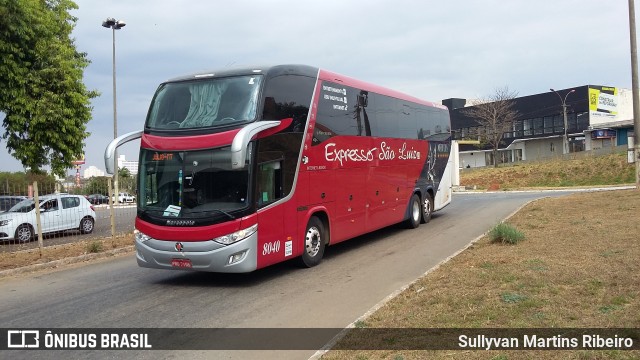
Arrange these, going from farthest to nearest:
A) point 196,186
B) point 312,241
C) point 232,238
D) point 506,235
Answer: point 506,235, point 312,241, point 196,186, point 232,238

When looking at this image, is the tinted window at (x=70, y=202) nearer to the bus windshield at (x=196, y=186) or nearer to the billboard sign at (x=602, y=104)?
the bus windshield at (x=196, y=186)

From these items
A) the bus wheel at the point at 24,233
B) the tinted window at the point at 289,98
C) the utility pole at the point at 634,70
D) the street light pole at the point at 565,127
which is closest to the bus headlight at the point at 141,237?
the tinted window at the point at 289,98

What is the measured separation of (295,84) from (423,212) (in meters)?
8.61

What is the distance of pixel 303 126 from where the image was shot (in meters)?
10.0

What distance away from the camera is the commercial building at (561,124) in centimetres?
5881

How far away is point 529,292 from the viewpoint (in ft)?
21.7

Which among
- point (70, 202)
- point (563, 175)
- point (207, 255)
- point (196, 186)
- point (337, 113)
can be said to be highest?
point (337, 113)

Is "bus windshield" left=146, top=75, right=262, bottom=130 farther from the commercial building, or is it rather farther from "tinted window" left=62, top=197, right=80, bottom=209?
the commercial building

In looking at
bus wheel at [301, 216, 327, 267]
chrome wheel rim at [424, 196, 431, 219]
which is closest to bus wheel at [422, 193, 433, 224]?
chrome wheel rim at [424, 196, 431, 219]

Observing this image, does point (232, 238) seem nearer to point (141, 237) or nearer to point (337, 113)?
point (141, 237)

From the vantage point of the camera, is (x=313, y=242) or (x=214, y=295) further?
(x=313, y=242)

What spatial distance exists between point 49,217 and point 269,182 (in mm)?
11259

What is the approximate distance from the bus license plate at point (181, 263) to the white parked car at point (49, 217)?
8763 millimetres

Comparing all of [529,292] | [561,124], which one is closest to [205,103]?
[529,292]
